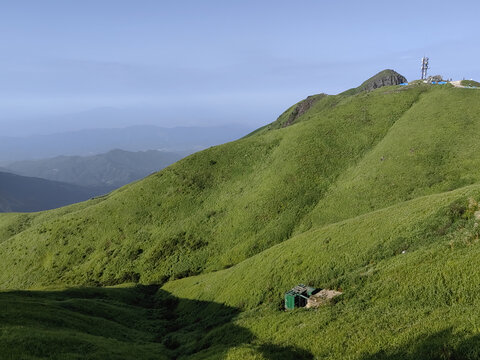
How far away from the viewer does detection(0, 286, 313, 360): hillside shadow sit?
20.4m

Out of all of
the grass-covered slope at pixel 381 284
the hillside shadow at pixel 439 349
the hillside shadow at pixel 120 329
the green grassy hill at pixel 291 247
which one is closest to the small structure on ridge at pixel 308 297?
the grass-covered slope at pixel 381 284

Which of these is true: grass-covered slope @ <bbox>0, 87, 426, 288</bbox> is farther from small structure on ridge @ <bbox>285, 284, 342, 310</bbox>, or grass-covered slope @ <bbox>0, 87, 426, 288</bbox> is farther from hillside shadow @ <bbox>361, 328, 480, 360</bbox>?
hillside shadow @ <bbox>361, 328, 480, 360</bbox>

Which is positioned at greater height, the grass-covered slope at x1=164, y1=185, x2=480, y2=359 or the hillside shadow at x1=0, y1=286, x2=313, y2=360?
the grass-covered slope at x1=164, y1=185, x2=480, y2=359

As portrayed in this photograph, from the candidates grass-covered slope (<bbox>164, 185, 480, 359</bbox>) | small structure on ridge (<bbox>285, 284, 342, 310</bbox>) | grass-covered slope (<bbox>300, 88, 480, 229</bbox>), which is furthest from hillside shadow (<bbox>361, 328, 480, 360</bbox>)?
grass-covered slope (<bbox>300, 88, 480, 229</bbox>)

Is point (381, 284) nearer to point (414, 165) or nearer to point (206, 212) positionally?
point (414, 165)

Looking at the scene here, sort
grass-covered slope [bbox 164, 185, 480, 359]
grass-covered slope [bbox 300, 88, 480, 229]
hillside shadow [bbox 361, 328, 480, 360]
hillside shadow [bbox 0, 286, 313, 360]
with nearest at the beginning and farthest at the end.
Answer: hillside shadow [bbox 361, 328, 480, 360] → grass-covered slope [bbox 164, 185, 480, 359] → hillside shadow [bbox 0, 286, 313, 360] → grass-covered slope [bbox 300, 88, 480, 229]

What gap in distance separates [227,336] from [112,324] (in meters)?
15.5

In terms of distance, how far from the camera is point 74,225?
246ft

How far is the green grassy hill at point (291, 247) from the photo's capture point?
18.8 meters

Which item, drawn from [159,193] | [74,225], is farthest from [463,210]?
[74,225]

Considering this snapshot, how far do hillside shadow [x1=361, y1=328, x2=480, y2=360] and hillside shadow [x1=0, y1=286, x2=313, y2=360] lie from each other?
16.3ft

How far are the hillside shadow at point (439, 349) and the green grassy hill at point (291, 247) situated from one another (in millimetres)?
72

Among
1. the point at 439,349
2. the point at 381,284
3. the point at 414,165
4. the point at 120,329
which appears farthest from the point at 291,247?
the point at 414,165

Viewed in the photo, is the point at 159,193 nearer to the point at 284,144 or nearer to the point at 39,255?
the point at 39,255
